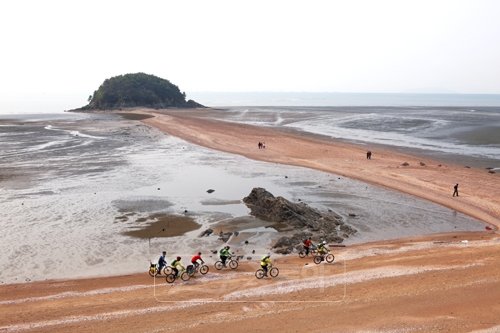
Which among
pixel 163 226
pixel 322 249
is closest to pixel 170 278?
pixel 322 249

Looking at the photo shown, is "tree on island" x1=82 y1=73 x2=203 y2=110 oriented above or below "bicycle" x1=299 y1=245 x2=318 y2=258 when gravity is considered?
above

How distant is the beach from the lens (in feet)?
59.9

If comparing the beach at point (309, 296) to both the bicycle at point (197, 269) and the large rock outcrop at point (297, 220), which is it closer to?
the bicycle at point (197, 269)

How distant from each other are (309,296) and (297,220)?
12.2 m

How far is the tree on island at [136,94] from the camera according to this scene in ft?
568

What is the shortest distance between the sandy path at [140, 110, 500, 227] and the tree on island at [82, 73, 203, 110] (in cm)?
8667

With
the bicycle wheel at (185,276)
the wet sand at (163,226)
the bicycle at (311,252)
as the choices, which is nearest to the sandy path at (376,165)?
the bicycle at (311,252)

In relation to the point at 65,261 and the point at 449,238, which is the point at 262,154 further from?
the point at 65,261

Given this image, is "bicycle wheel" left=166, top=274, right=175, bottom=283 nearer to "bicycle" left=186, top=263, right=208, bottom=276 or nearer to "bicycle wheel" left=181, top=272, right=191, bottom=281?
"bicycle wheel" left=181, top=272, right=191, bottom=281

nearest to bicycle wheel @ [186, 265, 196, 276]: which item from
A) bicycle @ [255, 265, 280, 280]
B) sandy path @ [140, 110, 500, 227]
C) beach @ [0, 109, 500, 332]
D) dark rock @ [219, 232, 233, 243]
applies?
beach @ [0, 109, 500, 332]

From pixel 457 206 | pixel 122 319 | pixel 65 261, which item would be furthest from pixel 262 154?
pixel 122 319

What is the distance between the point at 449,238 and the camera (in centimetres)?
3091

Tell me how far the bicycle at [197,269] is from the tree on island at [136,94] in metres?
155

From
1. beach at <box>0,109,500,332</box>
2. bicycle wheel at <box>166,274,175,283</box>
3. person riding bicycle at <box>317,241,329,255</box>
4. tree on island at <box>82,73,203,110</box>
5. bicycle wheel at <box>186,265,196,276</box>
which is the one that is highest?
tree on island at <box>82,73,203,110</box>
